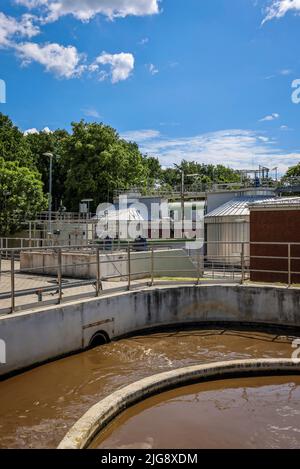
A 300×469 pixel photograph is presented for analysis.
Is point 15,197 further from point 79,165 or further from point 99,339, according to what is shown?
point 99,339

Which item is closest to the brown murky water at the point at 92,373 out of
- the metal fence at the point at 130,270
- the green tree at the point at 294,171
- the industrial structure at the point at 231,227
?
the metal fence at the point at 130,270

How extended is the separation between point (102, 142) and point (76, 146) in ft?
7.90

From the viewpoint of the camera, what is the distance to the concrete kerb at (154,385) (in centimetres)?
542

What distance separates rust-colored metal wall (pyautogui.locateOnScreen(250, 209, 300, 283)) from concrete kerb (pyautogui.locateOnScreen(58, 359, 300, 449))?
5.80 m

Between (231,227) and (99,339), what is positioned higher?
(231,227)

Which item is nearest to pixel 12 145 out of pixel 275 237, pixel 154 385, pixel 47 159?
pixel 47 159

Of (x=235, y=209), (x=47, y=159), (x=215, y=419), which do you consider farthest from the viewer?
(x=47, y=159)

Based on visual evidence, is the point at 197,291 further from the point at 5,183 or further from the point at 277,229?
the point at 5,183

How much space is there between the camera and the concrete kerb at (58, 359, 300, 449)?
5.42m

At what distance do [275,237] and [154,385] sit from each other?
26.8 feet

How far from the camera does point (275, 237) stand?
13852mm

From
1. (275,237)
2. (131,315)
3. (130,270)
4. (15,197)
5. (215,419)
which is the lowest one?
(215,419)

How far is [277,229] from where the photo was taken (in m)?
13.8

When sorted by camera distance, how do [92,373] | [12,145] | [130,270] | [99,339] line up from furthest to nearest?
1. [12,145]
2. [130,270]
3. [99,339]
4. [92,373]
